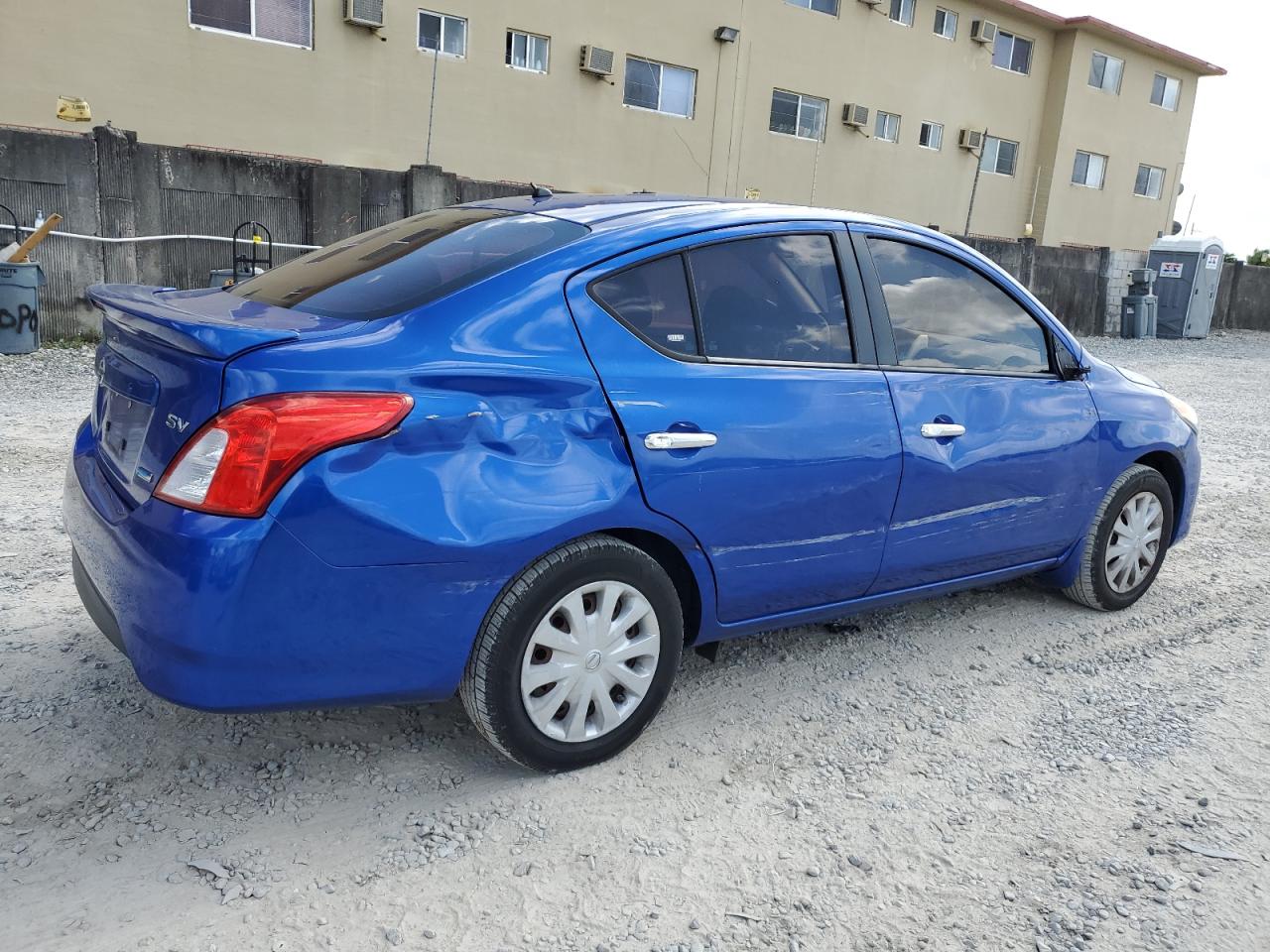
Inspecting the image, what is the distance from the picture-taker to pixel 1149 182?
A: 30.4 metres

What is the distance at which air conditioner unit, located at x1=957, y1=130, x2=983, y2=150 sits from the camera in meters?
25.3

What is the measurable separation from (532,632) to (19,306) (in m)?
9.01

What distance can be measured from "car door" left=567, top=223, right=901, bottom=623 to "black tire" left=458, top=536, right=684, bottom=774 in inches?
7.8

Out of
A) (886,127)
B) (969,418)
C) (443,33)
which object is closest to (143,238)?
(443,33)

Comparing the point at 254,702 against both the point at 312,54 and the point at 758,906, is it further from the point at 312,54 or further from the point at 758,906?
the point at 312,54

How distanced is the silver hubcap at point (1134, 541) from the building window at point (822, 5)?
19329mm

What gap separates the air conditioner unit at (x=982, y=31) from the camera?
24797 mm

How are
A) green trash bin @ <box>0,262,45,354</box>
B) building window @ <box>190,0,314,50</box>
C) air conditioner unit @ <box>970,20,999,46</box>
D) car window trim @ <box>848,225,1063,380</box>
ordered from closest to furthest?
car window trim @ <box>848,225,1063,380</box>
green trash bin @ <box>0,262,45,354</box>
building window @ <box>190,0,314,50</box>
air conditioner unit @ <box>970,20,999,46</box>

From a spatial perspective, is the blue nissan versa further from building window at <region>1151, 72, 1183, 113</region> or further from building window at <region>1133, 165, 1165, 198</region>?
building window at <region>1151, 72, 1183, 113</region>

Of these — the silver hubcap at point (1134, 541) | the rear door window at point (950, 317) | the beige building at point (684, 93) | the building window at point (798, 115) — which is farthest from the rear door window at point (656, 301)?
the building window at point (798, 115)

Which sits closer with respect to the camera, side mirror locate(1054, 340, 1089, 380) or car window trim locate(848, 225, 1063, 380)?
car window trim locate(848, 225, 1063, 380)

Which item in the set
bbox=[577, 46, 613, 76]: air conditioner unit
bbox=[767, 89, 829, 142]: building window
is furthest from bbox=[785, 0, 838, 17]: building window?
bbox=[577, 46, 613, 76]: air conditioner unit

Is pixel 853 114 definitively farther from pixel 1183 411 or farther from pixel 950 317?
pixel 950 317

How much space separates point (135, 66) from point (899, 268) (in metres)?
14.1
